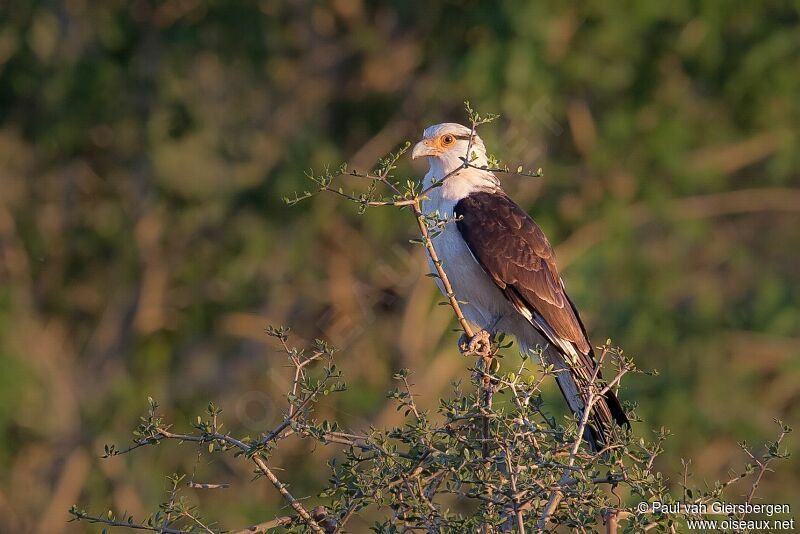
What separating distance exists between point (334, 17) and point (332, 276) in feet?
8.51

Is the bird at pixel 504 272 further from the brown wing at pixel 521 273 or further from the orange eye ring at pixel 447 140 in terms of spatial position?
the orange eye ring at pixel 447 140

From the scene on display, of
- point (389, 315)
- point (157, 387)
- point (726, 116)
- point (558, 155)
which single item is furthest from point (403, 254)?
point (726, 116)

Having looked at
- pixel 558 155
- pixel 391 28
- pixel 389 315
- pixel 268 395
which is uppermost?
pixel 391 28

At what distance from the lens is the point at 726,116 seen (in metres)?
13.0

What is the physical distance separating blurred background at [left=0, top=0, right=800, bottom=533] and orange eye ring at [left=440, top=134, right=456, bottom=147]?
505 centimetres

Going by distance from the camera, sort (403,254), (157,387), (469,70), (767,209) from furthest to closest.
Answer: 1. (767,209)
2. (157,387)
3. (403,254)
4. (469,70)

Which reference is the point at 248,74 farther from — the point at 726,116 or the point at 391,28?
the point at 726,116

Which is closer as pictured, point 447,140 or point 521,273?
point 521,273

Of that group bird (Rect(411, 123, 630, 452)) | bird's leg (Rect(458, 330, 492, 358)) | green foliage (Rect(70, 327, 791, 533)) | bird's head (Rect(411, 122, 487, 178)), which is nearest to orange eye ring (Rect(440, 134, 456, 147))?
bird's head (Rect(411, 122, 487, 178))

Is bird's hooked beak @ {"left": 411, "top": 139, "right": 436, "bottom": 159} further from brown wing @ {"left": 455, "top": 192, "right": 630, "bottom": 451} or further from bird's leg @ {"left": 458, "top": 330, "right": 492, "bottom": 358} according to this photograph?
bird's leg @ {"left": 458, "top": 330, "right": 492, "bottom": 358}

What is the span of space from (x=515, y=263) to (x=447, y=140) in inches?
30.9

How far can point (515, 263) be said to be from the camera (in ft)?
18.5

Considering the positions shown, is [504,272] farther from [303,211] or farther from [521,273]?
[303,211]

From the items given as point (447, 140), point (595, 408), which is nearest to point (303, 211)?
point (447, 140)
